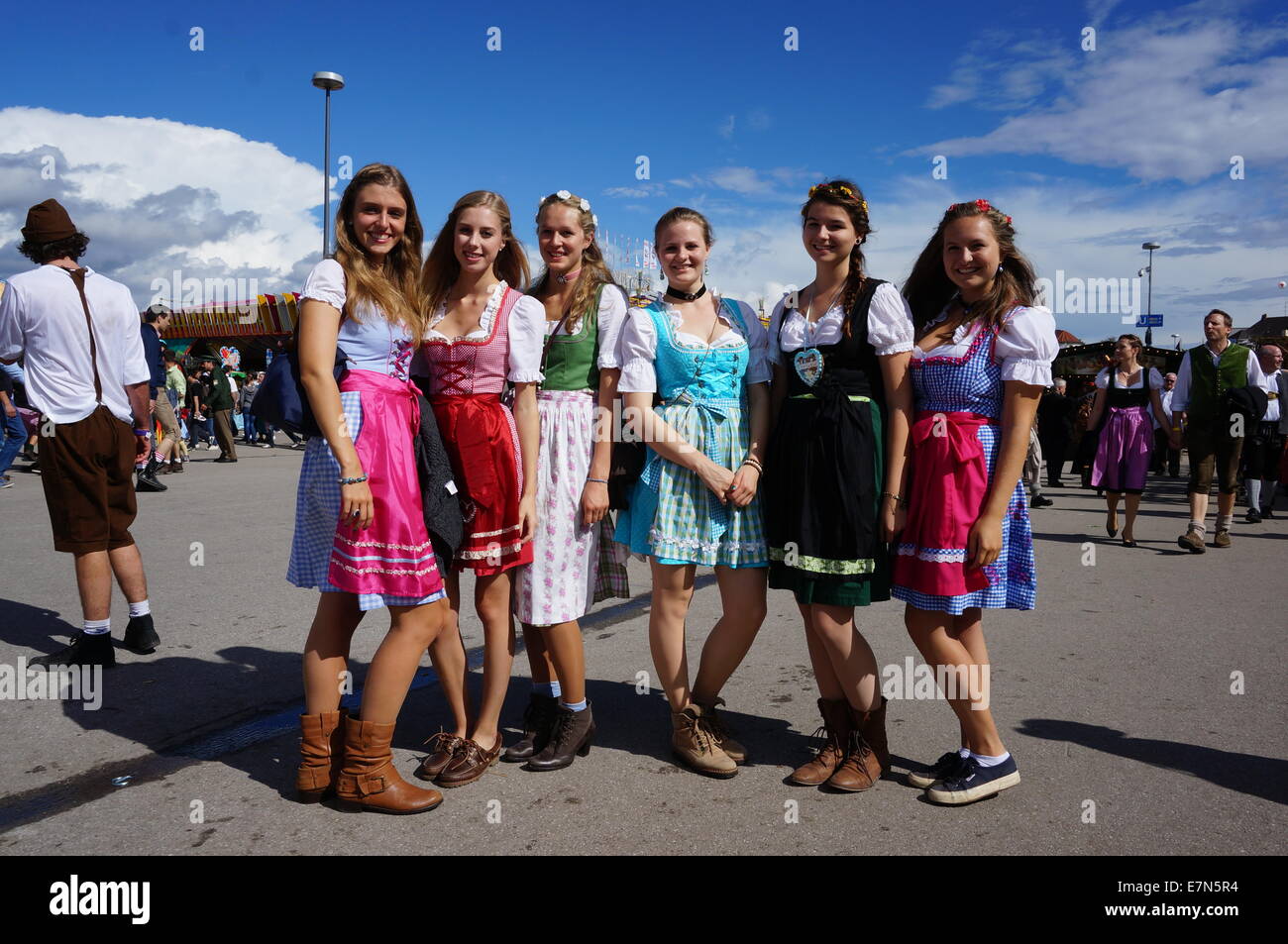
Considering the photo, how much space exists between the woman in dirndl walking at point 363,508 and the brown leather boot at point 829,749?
123cm

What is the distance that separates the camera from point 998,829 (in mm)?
2730

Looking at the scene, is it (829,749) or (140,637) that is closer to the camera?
(829,749)

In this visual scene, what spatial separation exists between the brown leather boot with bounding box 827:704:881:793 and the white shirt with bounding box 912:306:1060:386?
4.13 ft

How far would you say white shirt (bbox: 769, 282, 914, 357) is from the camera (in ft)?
9.77

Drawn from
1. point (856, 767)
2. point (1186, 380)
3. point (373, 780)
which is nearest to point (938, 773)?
point (856, 767)

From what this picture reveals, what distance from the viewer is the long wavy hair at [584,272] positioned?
3.33m

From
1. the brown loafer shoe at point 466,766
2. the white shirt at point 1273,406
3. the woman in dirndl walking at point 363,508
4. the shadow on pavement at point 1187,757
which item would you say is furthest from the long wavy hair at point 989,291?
the white shirt at point 1273,406

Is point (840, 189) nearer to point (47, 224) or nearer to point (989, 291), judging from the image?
point (989, 291)

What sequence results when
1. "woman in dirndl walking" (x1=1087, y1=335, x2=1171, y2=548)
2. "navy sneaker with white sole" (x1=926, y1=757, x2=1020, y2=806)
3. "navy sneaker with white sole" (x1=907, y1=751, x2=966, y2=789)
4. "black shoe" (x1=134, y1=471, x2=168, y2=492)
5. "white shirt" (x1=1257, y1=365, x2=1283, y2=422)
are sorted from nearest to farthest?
"navy sneaker with white sole" (x1=926, y1=757, x2=1020, y2=806)
"navy sneaker with white sole" (x1=907, y1=751, x2=966, y2=789)
"woman in dirndl walking" (x1=1087, y1=335, x2=1171, y2=548)
"white shirt" (x1=1257, y1=365, x2=1283, y2=422)
"black shoe" (x1=134, y1=471, x2=168, y2=492)

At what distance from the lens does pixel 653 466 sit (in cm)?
328

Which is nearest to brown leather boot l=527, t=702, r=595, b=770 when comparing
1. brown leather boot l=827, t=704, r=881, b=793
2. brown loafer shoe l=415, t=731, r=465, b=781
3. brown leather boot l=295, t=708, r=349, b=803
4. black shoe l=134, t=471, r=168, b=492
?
brown loafer shoe l=415, t=731, r=465, b=781

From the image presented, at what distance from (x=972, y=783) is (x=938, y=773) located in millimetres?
155

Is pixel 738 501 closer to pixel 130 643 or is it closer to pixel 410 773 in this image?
pixel 410 773

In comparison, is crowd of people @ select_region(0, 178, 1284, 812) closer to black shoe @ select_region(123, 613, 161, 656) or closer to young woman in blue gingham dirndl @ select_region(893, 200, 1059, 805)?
young woman in blue gingham dirndl @ select_region(893, 200, 1059, 805)
